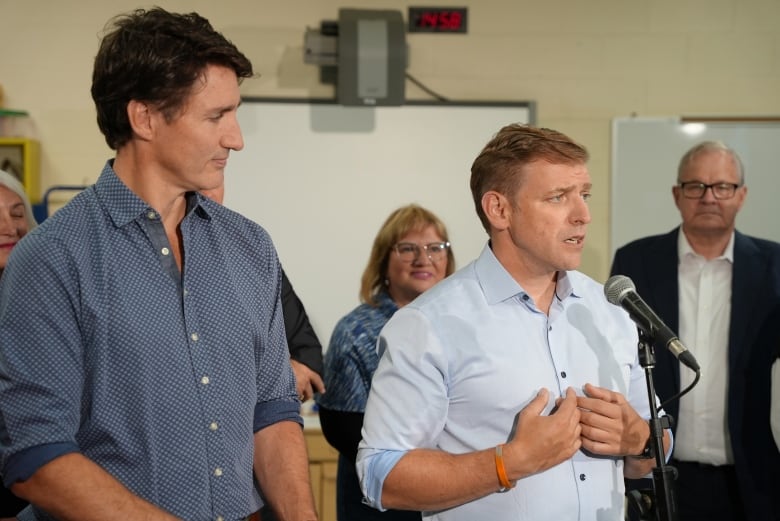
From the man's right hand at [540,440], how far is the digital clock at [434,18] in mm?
3488

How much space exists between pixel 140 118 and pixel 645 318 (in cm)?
102

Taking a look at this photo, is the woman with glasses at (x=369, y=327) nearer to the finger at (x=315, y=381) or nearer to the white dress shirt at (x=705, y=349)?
the finger at (x=315, y=381)

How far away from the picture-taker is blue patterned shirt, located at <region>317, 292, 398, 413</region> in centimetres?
288

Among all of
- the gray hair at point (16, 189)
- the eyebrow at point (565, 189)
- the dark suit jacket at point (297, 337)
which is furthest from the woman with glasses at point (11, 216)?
the eyebrow at point (565, 189)

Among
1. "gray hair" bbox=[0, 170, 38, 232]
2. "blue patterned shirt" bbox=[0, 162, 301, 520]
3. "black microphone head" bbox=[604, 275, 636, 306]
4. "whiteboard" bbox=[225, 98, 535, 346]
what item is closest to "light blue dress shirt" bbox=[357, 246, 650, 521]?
"black microphone head" bbox=[604, 275, 636, 306]

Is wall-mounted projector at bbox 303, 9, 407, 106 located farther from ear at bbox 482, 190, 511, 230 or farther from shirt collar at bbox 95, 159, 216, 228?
shirt collar at bbox 95, 159, 216, 228

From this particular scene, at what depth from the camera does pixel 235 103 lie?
1723 mm

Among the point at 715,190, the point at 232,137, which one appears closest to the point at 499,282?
the point at 232,137

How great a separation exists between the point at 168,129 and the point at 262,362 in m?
0.48

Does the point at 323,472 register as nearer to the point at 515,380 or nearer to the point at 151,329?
the point at 515,380

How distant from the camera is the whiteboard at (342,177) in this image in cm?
490

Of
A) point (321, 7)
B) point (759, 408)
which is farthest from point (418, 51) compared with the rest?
point (759, 408)

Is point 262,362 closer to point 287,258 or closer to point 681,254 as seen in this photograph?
point 681,254

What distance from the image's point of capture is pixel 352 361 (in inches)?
115
